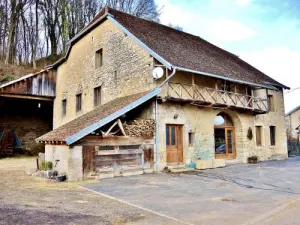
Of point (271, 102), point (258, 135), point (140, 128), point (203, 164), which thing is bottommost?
point (203, 164)

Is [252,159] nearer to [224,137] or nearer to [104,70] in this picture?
[224,137]

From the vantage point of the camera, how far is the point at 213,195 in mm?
7211

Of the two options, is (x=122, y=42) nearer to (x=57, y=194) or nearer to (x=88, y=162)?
(x=88, y=162)

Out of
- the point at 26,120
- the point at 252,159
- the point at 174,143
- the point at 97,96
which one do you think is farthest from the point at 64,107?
the point at 252,159

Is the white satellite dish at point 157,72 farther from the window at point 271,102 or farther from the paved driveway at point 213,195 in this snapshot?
the window at point 271,102

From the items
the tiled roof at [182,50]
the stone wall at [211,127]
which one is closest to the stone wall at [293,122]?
the stone wall at [211,127]

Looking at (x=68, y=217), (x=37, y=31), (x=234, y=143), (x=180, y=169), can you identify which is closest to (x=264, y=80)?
(x=234, y=143)

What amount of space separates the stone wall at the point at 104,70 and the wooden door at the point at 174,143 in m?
2.13

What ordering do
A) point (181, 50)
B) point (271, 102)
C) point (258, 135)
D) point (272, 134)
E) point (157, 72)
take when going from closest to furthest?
point (157, 72)
point (181, 50)
point (258, 135)
point (272, 134)
point (271, 102)

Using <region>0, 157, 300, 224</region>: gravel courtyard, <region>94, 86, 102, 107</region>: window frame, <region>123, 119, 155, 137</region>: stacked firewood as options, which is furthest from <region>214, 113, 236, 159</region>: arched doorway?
<region>94, 86, 102, 107</region>: window frame

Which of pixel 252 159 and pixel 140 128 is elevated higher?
pixel 140 128

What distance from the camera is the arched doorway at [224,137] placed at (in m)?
15.1

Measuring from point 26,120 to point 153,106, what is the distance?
44.5 feet

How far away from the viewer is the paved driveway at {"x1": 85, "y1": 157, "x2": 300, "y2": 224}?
5273 mm
